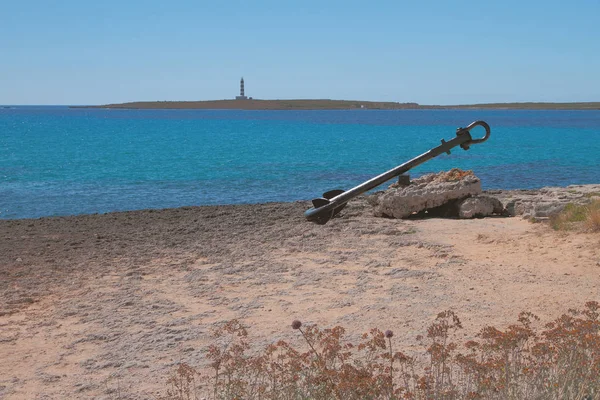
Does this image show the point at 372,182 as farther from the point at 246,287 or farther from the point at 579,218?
the point at 579,218

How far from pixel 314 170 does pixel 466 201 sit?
21.3m

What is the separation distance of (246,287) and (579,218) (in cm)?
564

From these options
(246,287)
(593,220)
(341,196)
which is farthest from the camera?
(593,220)

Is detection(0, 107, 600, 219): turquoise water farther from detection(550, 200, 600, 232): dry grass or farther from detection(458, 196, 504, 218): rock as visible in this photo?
detection(550, 200, 600, 232): dry grass

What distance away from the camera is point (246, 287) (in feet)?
31.4

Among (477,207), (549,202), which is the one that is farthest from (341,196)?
(549,202)

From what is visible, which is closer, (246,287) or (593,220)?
(246,287)

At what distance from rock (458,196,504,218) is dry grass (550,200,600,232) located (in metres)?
1.84

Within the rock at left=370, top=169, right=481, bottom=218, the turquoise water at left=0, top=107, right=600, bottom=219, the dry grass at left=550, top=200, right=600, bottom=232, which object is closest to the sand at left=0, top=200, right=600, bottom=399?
the dry grass at left=550, top=200, right=600, bottom=232

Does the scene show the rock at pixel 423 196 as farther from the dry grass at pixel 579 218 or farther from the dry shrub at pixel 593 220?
the dry shrub at pixel 593 220

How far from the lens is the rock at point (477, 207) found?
45.0 feet

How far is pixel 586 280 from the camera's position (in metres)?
8.98

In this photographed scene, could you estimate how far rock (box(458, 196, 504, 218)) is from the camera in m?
13.7

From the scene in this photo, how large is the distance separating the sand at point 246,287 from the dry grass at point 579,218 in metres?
0.23
